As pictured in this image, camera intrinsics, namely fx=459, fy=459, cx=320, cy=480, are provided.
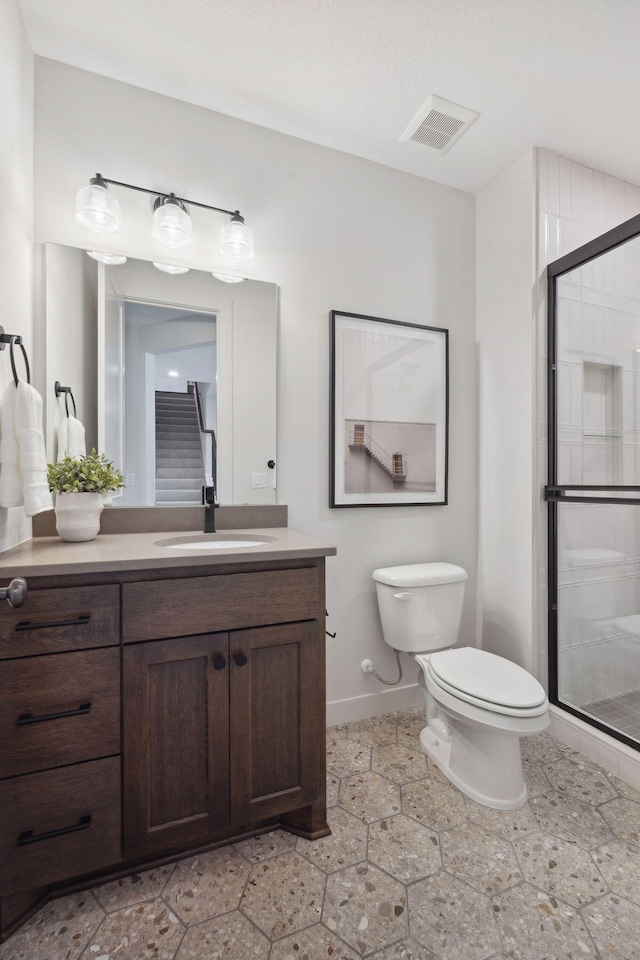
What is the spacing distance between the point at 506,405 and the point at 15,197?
208 centimetres

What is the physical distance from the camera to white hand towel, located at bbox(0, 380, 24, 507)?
47.8 inches

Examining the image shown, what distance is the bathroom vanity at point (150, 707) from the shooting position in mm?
1130

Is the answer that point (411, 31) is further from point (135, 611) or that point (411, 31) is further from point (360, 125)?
point (135, 611)

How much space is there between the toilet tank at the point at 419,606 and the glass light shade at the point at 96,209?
1.73 metres

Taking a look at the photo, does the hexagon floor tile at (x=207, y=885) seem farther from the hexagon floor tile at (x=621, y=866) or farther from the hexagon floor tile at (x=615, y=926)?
the hexagon floor tile at (x=621, y=866)

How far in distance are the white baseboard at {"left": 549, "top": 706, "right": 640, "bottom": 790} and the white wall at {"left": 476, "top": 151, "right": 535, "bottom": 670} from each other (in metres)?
0.27

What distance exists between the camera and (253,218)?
6.39 feet

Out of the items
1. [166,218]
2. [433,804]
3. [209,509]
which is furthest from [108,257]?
[433,804]

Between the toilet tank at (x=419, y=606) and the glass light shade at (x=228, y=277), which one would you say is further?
the toilet tank at (x=419, y=606)

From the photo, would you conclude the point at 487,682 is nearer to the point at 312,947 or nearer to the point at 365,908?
the point at 365,908

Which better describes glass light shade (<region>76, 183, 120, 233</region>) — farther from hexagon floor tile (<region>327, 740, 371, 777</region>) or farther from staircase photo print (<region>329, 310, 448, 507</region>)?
hexagon floor tile (<region>327, 740, 371, 777</region>)

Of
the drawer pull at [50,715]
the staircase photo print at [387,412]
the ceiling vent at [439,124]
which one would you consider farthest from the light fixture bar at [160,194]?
the drawer pull at [50,715]

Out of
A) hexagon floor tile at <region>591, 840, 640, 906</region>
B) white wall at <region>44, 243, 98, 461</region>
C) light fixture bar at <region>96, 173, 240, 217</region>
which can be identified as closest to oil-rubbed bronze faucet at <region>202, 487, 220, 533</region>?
white wall at <region>44, 243, 98, 461</region>

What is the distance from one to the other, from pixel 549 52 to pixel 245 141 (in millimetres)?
1168
